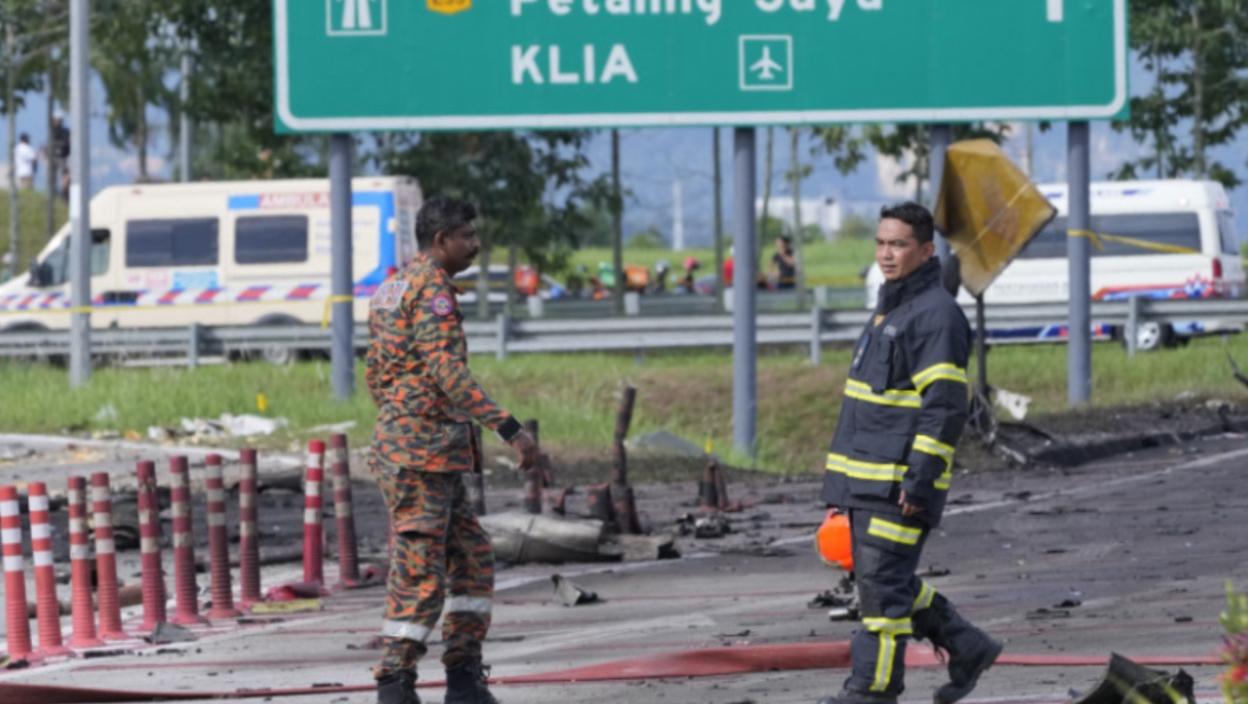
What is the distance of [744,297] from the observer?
2225 centimetres

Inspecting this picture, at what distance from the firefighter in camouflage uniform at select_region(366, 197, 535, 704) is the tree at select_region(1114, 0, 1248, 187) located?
3435cm

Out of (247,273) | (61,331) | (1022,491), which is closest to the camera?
(1022,491)

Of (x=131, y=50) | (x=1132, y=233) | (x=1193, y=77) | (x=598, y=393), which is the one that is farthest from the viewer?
(x=1193, y=77)

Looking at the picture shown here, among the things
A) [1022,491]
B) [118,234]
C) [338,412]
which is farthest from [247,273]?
[1022,491]

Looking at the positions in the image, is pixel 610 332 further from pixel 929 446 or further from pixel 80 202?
pixel 929 446

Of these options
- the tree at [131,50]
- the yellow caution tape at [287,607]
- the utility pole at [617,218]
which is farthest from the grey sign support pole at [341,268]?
the utility pole at [617,218]

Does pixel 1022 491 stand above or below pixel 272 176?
below

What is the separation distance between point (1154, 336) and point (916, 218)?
24.4 m

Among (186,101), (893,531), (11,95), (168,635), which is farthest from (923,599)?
(11,95)

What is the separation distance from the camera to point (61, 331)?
31.9 metres

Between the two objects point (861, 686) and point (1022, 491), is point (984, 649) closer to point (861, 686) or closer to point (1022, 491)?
point (861, 686)

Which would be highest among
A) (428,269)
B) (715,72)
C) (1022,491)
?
(715,72)

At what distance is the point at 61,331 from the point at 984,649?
2510 cm

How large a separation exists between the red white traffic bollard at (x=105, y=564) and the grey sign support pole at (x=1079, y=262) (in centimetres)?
1401
